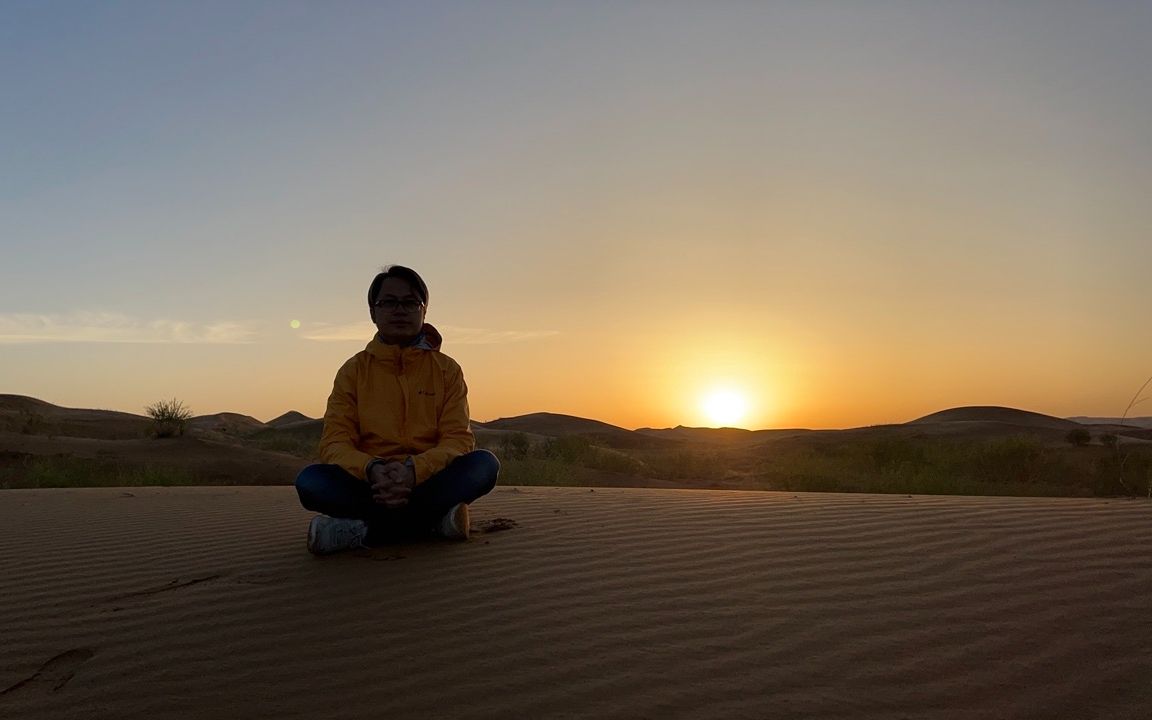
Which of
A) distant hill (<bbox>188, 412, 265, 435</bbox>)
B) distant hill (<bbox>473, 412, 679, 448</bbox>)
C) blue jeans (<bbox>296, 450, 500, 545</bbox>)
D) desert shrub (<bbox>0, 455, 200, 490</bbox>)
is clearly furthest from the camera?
distant hill (<bbox>473, 412, 679, 448</bbox>)

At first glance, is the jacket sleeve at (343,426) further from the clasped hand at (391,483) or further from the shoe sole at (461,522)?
the shoe sole at (461,522)

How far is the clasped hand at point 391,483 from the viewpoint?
4055 millimetres

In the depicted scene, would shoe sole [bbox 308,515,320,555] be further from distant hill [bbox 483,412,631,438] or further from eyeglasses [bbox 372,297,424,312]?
distant hill [bbox 483,412,631,438]

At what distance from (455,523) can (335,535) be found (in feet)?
2.25

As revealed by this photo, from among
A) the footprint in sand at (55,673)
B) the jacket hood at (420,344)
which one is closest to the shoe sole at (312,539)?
the jacket hood at (420,344)

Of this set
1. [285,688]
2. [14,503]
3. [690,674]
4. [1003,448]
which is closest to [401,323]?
[285,688]

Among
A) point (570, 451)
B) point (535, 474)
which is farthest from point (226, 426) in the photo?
point (535, 474)

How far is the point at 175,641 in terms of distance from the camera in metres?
3.04

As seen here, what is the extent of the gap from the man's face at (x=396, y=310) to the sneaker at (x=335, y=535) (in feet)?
3.61

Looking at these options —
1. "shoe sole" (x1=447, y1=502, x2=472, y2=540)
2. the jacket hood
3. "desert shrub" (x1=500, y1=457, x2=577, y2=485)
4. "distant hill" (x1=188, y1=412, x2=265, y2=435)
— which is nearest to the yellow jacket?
the jacket hood

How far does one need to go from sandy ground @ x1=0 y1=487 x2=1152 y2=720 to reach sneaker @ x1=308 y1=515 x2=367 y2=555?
0.36 feet

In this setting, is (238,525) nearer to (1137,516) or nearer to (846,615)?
(846,615)

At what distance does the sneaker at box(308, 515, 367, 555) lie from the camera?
441 cm

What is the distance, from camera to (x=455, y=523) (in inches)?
181
